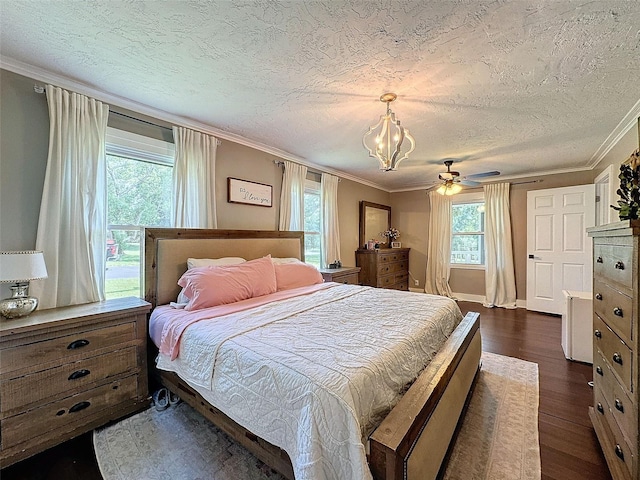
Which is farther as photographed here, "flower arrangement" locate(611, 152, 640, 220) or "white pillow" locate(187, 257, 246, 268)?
"white pillow" locate(187, 257, 246, 268)

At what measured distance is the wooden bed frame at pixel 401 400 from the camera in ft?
3.43

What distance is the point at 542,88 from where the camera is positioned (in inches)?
83.6

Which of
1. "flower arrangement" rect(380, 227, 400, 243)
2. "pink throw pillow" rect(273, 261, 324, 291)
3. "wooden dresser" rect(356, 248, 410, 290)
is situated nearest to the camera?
"pink throw pillow" rect(273, 261, 324, 291)

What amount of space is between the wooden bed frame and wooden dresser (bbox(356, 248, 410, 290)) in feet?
8.45

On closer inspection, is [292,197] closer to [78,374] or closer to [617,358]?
[78,374]

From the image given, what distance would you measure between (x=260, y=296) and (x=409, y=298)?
55.1 inches

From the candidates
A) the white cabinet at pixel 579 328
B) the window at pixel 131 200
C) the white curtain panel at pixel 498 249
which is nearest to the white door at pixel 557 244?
the white curtain panel at pixel 498 249

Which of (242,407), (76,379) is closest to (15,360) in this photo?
(76,379)

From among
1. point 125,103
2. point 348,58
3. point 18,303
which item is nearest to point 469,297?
point 348,58

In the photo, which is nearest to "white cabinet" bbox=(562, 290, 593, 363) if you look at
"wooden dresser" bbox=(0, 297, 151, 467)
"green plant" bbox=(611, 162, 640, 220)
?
"green plant" bbox=(611, 162, 640, 220)

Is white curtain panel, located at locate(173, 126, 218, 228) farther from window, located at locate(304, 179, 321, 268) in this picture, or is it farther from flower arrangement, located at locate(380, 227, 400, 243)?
flower arrangement, located at locate(380, 227, 400, 243)

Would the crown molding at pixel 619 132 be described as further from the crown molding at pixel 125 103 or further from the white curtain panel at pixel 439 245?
the crown molding at pixel 125 103

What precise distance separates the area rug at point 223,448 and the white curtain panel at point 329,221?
2836 millimetres

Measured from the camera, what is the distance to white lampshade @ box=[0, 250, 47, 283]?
1603 millimetres
